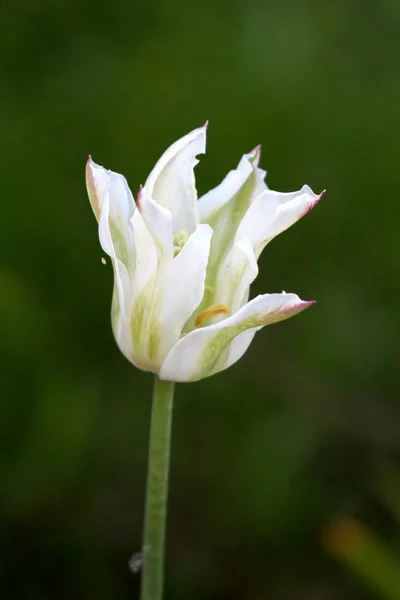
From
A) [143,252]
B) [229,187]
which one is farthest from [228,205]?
[143,252]

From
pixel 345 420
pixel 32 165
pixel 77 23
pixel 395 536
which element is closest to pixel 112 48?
pixel 77 23

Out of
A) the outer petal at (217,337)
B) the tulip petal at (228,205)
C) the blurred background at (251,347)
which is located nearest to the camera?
the outer petal at (217,337)

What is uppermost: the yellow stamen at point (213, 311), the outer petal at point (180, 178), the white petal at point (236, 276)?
the outer petal at point (180, 178)

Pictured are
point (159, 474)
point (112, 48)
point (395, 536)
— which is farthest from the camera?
point (112, 48)

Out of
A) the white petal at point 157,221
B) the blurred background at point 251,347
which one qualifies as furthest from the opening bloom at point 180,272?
the blurred background at point 251,347

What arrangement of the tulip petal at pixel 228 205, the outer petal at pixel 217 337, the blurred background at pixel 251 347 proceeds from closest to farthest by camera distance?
the outer petal at pixel 217 337
the tulip petal at pixel 228 205
the blurred background at pixel 251 347

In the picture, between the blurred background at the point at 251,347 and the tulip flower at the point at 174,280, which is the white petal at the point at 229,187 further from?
the blurred background at the point at 251,347

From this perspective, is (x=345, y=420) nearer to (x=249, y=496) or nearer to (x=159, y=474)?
(x=249, y=496)
